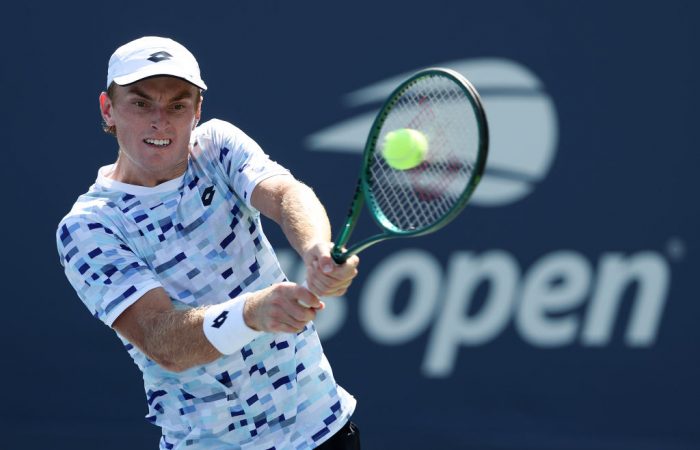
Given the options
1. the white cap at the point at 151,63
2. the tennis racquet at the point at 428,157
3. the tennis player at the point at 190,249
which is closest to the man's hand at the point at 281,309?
the tennis racquet at the point at 428,157

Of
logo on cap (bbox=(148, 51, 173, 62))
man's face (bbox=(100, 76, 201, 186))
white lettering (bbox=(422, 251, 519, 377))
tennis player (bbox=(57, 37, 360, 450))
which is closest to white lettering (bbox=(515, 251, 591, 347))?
white lettering (bbox=(422, 251, 519, 377))

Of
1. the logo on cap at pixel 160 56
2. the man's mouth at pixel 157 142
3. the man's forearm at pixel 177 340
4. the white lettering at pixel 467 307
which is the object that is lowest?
the white lettering at pixel 467 307

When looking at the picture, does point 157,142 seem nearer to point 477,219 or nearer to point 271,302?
point 271,302

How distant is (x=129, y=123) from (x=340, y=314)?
248 cm

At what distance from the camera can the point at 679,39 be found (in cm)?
488

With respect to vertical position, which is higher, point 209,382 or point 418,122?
point 418,122

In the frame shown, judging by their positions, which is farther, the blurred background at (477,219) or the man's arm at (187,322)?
the blurred background at (477,219)

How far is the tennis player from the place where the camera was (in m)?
2.66

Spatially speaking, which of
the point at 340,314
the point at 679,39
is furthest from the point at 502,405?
the point at 679,39

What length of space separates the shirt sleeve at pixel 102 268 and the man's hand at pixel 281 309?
30 cm

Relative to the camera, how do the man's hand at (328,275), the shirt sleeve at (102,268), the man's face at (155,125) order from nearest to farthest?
the man's hand at (328,275), the shirt sleeve at (102,268), the man's face at (155,125)

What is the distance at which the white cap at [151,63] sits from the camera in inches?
106

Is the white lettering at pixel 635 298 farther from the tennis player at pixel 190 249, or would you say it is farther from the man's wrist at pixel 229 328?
the man's wrist at pixel 229 328

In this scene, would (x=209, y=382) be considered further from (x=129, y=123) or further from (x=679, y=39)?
(x=679, y=39)
